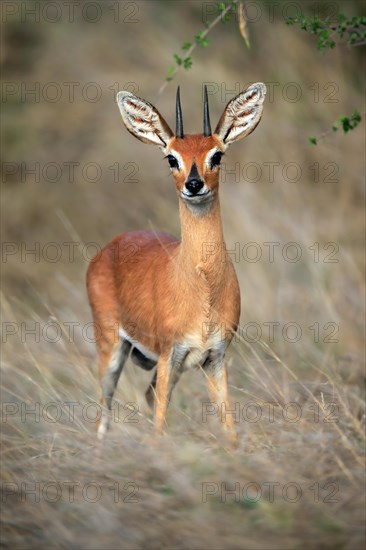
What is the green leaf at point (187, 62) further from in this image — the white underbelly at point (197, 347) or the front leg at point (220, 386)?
the front leg at point (220, 386)

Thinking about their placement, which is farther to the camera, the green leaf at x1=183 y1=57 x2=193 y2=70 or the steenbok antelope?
the green leaf at x1=183 y1=57 x2=193 y2=70

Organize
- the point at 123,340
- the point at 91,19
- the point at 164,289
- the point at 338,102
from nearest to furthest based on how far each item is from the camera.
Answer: the point at 164,289, the point at 123,340, the point at 338,102, the point at 91,19

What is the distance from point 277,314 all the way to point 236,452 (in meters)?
4.00

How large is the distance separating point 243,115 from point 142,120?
0.70 m

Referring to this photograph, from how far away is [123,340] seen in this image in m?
8.19

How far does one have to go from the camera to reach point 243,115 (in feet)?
24.1

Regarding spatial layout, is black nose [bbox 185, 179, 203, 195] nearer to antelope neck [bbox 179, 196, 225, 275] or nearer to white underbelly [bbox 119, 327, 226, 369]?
antelope neck [bbox 179, 196, 225, 275]

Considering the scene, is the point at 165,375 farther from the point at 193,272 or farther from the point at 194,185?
the point at 194,185

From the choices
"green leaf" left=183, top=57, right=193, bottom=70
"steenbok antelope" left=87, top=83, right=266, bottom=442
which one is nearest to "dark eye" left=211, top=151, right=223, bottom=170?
"steenbok antelope" left=87, top=83, right=266, bottom=442

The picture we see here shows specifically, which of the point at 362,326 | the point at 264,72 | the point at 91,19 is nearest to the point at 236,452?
the point at 362,326

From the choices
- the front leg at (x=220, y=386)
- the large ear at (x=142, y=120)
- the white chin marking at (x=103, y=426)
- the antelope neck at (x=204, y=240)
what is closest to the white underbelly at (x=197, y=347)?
the front leg at (x=220, y=386)

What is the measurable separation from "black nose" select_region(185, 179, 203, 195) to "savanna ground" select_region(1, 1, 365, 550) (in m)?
1.19

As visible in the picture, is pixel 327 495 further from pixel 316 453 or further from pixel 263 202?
pixel 263 202

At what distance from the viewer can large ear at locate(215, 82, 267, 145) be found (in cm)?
723
